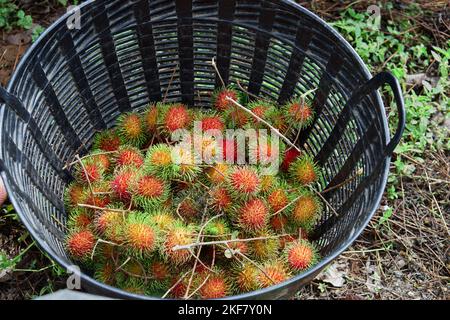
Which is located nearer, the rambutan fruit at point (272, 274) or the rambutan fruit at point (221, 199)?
the rambutan fruit at point (272, 274)

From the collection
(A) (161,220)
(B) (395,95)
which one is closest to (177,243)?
(A) (161,220)

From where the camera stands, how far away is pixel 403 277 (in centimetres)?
158

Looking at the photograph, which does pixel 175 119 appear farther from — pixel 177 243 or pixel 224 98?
pixel 177 243

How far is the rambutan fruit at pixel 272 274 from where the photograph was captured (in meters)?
1.17

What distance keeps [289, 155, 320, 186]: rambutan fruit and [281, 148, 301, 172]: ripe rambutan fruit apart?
3cm

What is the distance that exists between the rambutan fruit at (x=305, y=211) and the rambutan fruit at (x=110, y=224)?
0.42 m

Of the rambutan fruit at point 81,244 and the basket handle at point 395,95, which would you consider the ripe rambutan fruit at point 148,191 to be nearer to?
the rambutan fruit at point 81,244

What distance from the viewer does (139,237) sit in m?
1.13

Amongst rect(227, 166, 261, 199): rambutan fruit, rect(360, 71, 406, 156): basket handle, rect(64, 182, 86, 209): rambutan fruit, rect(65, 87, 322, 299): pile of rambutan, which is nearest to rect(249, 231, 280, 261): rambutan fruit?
rect(65, 87, 322, 299): pile of rambutan

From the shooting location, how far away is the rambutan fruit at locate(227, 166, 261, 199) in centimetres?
123

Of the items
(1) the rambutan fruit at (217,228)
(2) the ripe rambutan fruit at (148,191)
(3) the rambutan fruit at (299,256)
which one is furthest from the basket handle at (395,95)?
(2) the ripe rambutan fruit at (148,191)

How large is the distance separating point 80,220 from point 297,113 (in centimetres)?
60

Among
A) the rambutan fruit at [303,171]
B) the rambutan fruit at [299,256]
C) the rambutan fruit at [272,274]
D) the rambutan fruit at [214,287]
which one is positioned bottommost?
the rambutan fruit at [214,287]

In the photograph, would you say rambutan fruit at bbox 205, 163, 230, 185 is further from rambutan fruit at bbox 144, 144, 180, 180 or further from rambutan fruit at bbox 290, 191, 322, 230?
rambutan fruit at bbox 290, 191, 322, 230
